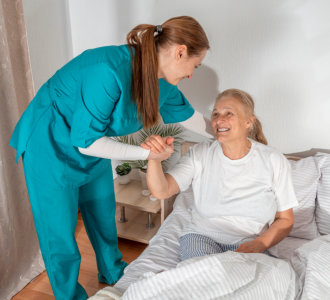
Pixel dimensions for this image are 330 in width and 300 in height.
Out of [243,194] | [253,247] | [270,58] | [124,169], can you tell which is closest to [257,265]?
[253,247]

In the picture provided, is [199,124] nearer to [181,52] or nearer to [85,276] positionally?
[181,52]

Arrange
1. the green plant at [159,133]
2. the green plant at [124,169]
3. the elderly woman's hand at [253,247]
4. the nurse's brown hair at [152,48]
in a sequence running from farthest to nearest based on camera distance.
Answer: the green plant at [124,169], the green plant at [159,133], the elderly woman's hand at [253,247], the nurse's brown hair at [152,48]

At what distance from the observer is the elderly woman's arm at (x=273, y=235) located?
1.43m

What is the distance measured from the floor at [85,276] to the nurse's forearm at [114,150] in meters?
1.02

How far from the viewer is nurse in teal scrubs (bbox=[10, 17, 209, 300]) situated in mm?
1348

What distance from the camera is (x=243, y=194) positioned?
1.53 meters

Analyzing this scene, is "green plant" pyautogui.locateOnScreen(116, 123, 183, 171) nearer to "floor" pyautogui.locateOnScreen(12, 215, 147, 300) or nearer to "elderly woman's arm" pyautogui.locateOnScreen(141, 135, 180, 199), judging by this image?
"floor" pyautogui.locateOnScreen(12, 215, 147, 300)

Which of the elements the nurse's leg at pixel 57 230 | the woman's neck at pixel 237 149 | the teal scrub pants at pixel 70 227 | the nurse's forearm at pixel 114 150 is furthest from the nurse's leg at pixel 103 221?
the woman's neck at pixel 237 149

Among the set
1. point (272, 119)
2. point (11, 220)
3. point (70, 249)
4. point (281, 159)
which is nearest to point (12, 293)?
point (11, 220)

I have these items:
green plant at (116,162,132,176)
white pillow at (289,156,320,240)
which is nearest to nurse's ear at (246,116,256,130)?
white pillow at (289,156,320,240)

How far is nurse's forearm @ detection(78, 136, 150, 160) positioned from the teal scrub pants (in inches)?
12.8

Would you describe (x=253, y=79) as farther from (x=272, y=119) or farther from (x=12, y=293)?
(x=12, y=293)

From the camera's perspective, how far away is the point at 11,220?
2016mm

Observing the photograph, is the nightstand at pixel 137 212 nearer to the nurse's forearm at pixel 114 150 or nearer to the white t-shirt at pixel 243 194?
the white t-shirt at pixel 243 194
